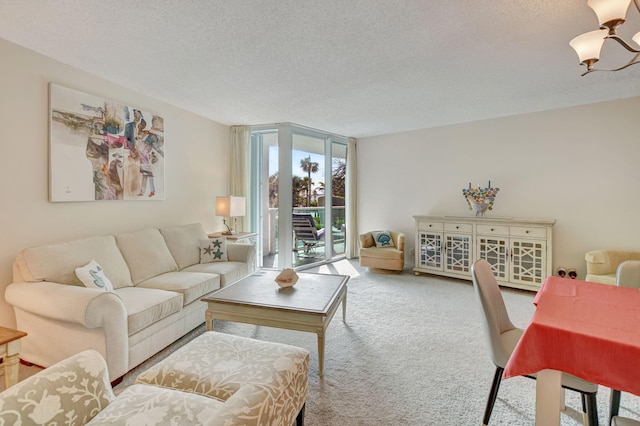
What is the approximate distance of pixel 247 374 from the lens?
52.9 inches

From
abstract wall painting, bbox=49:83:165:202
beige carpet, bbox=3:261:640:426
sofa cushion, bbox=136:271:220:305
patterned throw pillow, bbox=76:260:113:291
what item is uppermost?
abstract wall painting, bbox=49:83:165:202

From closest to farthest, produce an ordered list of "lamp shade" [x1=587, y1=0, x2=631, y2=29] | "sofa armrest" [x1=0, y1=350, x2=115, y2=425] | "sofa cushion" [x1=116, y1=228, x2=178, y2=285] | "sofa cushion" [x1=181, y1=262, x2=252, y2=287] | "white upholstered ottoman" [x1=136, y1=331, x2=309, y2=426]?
"sofa armrest" [x1=0, y1=350, x2=115, y2=425]
"white upholstered ottoman" [x1=136, y1=331, x2=309, y2=426]
"lamp shade" [x1=587, y1=0, x2=631, y2=29]
"sofa cushion" [x1=116, y1=228, x2=178, y2=285]
"sofa cushion" [x1=181, y1=262, x2=252, y2=287]

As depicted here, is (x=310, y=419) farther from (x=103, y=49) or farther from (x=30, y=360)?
(x=103, y=49)

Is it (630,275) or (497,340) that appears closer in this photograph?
(497,340)

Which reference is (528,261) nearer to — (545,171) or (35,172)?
(545,171)

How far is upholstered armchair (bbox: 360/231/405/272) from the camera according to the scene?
465 cm

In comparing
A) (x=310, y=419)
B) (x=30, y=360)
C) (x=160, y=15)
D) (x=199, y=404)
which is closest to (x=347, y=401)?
(x=310, y=419)

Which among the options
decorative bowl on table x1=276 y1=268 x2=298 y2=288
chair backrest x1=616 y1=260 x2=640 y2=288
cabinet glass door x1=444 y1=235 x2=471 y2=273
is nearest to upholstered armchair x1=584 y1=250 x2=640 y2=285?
cabinet glass door x1=444 y1=235 x2=471 y2=273

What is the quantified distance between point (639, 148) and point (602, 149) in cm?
32

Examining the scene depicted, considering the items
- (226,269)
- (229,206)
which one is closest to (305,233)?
(229,206)

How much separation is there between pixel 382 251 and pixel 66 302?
3900 mm

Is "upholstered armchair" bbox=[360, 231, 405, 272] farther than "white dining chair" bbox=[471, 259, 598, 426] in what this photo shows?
Yes

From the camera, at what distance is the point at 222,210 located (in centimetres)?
423

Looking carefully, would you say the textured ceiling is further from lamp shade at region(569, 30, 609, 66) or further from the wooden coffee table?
the wooden coffee table
